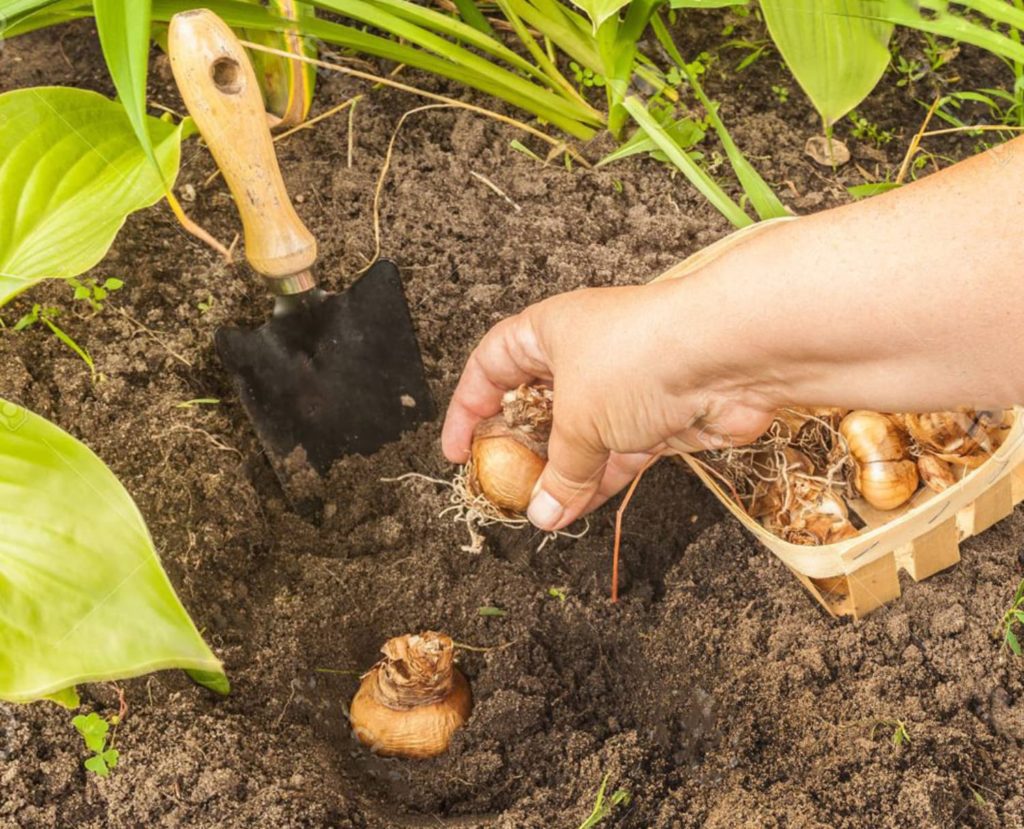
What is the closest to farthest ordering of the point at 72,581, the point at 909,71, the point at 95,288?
the point at 72,581 < the point at 95,288 < the point at 909,71

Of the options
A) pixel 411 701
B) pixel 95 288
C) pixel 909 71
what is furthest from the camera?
pixel 909 71

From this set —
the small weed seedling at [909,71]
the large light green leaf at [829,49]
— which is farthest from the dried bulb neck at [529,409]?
the small weed seedling at [909,71]

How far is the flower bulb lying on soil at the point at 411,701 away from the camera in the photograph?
1.23m

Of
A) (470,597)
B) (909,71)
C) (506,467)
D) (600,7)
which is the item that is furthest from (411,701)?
(909,71)

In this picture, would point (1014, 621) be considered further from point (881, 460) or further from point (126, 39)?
point (126, 39)

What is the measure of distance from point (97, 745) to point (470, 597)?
0.50 meters

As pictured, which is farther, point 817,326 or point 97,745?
point 97,745

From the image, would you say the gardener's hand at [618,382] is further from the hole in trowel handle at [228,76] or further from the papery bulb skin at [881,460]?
the hole in trowel handle at [228,76]

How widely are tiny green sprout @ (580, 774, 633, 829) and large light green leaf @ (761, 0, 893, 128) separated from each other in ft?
2.87

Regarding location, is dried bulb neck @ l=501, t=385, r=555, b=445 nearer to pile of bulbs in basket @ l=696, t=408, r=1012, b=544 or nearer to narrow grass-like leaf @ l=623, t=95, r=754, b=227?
pile of bulbs in basket @ l=696, t=408, r=1012, b=544

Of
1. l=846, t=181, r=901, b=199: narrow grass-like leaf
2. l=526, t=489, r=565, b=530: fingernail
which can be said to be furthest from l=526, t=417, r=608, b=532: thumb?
l=846, t=181, r=901, b=199: narrow grass-like leaf

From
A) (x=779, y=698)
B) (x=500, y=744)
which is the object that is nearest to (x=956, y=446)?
(x=779, y=698)

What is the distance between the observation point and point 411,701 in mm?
1256

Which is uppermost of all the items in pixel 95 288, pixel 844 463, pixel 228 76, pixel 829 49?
pixel 228 76
